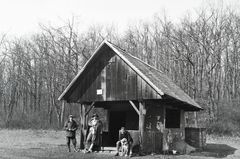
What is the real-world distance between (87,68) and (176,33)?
2304 centimetres

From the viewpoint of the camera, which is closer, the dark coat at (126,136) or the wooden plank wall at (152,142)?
the dark coat at (126,136)

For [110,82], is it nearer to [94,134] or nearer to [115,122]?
[94,134]

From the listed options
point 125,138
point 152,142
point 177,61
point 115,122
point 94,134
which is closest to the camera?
point 125,138

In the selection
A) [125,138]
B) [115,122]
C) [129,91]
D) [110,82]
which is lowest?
[125,138]

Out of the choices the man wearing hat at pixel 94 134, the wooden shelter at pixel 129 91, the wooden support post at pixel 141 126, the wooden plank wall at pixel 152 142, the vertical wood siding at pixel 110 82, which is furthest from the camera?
the man wearing hat at pixel 94 134

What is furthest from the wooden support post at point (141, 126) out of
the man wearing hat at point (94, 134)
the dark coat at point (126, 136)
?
the man wearing hat at point (94, 134)

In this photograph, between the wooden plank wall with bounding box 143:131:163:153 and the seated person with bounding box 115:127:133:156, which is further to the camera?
the wooden plank wall with bounding box 143:131:163:153

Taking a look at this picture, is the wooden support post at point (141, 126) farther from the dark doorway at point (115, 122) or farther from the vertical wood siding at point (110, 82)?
the dark doorway at point (115, 122)

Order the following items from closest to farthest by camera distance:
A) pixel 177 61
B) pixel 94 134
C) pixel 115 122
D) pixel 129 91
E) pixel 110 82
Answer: pixel 129 91
pixel 94 134
pixel 110 82
pixel 115 122
pixel 177 61

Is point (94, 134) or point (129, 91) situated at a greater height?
point (129, 91)

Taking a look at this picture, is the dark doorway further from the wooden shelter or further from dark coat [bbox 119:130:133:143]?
dark coat [bbox 119:130:133:143]

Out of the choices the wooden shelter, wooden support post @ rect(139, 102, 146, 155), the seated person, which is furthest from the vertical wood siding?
the seated person

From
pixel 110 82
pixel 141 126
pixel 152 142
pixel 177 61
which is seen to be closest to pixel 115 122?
pixel 110 82

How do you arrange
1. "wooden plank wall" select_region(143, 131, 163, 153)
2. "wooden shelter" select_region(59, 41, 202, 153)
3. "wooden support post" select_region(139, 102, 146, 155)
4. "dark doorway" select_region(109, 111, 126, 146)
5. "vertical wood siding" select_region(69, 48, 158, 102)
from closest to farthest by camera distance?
"wooden support post" select_region(139, 102, 146, 155)
"wooden plank wall" select_region(143, 131, 163, 153)
"wooden shelter" select_region(59, 41, 202, 153)
"vertical wood siding" select_region(69, 48, 158, 102)
"dark doorway" select_region(109, 111, 126, 146)
